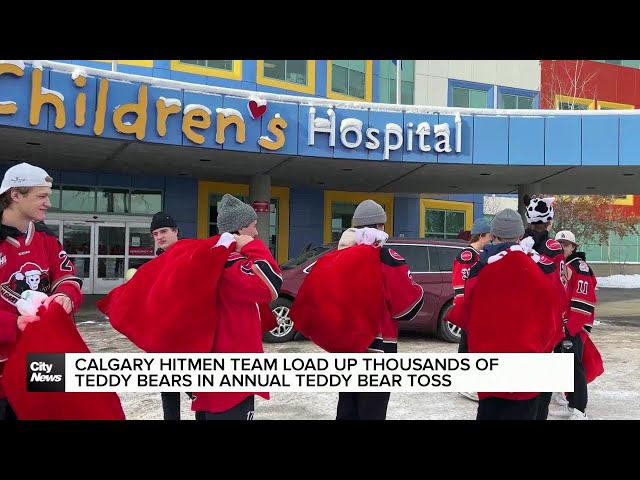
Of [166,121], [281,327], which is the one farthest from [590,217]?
[281,327]

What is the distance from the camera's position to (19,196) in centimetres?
A: 281

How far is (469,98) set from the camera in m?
24.0

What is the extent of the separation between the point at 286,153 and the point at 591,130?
26.6 feet

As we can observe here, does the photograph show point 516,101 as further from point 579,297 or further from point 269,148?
point 579,297

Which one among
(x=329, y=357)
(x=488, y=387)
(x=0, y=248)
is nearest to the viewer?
(x=0, y=248)

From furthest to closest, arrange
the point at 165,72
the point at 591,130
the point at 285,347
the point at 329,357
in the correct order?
the point at 165,72 < the point at 591,130 < the point at 285,347 < the point at 329,357

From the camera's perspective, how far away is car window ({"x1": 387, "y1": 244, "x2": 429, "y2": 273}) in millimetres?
9078

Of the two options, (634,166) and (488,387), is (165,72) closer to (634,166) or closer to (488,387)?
(634,166)

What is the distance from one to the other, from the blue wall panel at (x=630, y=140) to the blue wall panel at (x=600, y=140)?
18 centimetres

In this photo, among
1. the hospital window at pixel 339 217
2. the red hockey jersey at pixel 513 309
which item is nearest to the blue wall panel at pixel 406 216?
the hospital window at pixel 339 217

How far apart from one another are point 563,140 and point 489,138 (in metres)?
1.96

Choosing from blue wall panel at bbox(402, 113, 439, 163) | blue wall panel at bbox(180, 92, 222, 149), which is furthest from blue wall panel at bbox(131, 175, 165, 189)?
blue wall panel at bbox(402, 113, 439, 163)

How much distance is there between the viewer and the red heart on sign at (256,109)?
11953mm
